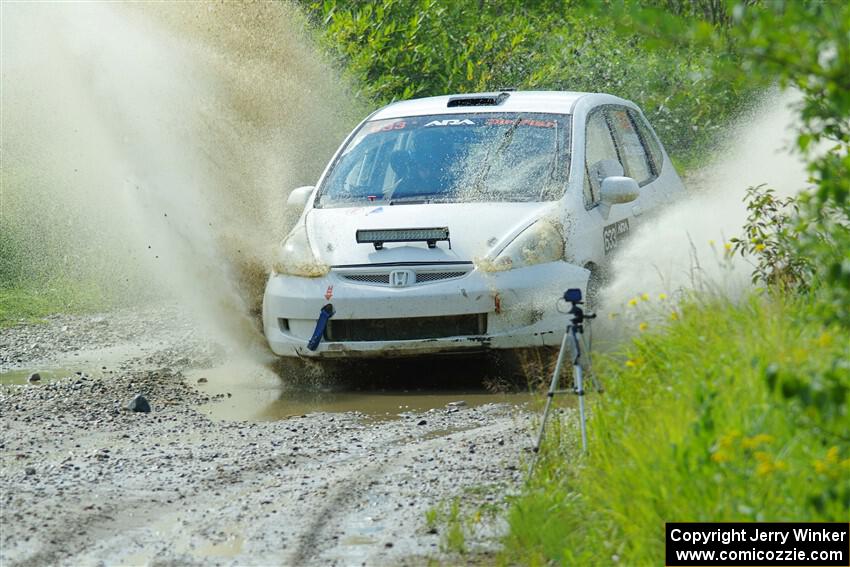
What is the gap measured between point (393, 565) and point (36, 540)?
136 cm

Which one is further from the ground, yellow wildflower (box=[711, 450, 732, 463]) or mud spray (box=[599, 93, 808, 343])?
yellow wildflower (box=[711, 450, 732, 463])

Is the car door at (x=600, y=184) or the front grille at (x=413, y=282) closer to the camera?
the front grille at (x=413, y=282)

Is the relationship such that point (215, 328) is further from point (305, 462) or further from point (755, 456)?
point (755, 456)

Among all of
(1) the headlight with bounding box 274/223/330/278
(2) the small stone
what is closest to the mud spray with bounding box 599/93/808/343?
(1) the headlight with bounding box 274/223/330/278

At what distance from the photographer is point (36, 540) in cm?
556

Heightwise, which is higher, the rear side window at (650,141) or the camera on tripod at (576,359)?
the rear side window at (650,141)

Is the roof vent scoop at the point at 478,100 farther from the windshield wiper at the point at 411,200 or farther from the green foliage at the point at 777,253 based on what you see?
the green foliage at the point at 777,253

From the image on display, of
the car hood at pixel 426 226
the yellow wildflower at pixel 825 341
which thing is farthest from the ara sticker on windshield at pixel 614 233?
the yellow wildflower at pixel 825 341

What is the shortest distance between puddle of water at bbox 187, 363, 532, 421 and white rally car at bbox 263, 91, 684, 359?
0.28 m

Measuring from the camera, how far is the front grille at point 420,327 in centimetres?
864

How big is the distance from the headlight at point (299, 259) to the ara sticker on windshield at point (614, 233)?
176cm

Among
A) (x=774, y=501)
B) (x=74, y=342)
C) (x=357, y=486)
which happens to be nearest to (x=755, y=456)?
(x=774, y=501)

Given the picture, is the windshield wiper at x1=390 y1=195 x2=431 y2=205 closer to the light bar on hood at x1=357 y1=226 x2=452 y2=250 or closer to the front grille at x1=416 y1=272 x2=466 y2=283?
the light bar on hood at x1=357 y1=226 x2=452 y2=250

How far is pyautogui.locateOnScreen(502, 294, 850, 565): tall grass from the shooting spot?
14.6ft
